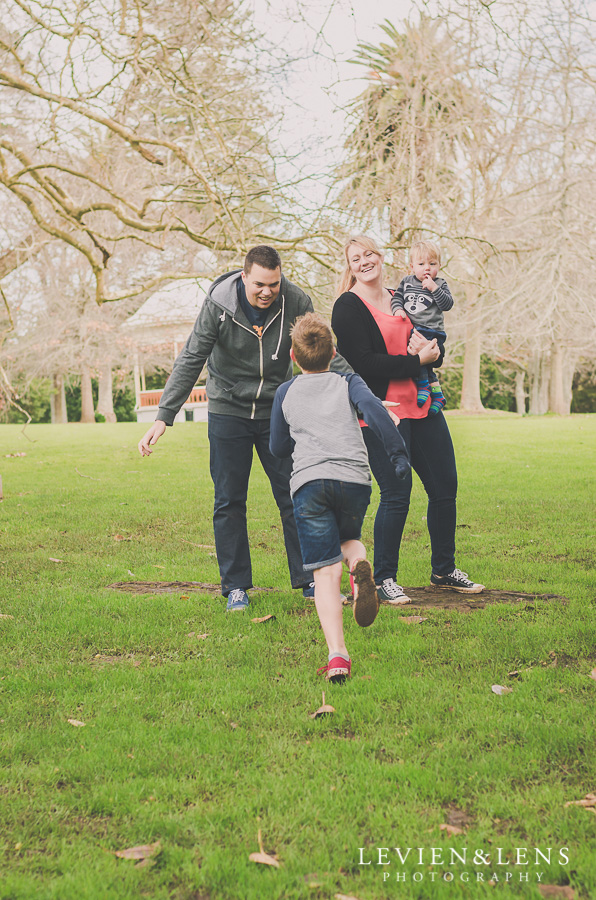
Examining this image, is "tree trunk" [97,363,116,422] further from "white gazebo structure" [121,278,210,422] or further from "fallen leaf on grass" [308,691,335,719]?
"fallen leaf on grass" [308,691,335,719]

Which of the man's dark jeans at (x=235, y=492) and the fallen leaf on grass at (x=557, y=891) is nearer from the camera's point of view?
the fallen leaf on grass at (x=557, y=891)

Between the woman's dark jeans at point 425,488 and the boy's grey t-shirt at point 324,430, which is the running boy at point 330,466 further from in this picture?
the woman's dark jeans at point 425,488

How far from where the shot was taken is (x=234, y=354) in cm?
498

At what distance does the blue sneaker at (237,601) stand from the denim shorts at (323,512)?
1.30 metres

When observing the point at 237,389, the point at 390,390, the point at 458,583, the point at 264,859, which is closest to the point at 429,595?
the point at 458,583

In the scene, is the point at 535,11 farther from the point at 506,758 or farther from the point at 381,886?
the point at 381,886

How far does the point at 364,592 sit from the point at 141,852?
1.53 metres

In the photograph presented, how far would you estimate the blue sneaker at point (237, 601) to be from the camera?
197 inches

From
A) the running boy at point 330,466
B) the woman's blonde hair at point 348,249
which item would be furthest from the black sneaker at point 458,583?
the woman's blonde hair at point 348,249

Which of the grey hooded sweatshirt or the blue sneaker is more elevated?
the grey hooded sweatshirt

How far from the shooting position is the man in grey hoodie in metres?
4.88

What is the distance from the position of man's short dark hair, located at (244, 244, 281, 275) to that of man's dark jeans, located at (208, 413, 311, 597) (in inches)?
38.5

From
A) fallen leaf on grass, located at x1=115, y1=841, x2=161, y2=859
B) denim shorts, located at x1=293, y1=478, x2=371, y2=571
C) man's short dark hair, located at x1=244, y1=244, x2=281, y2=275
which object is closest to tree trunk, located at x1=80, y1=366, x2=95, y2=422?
man's short dark hair, located at x1=244, y1=244, x2=281, y2=275

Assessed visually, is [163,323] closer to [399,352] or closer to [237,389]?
[237,389]
